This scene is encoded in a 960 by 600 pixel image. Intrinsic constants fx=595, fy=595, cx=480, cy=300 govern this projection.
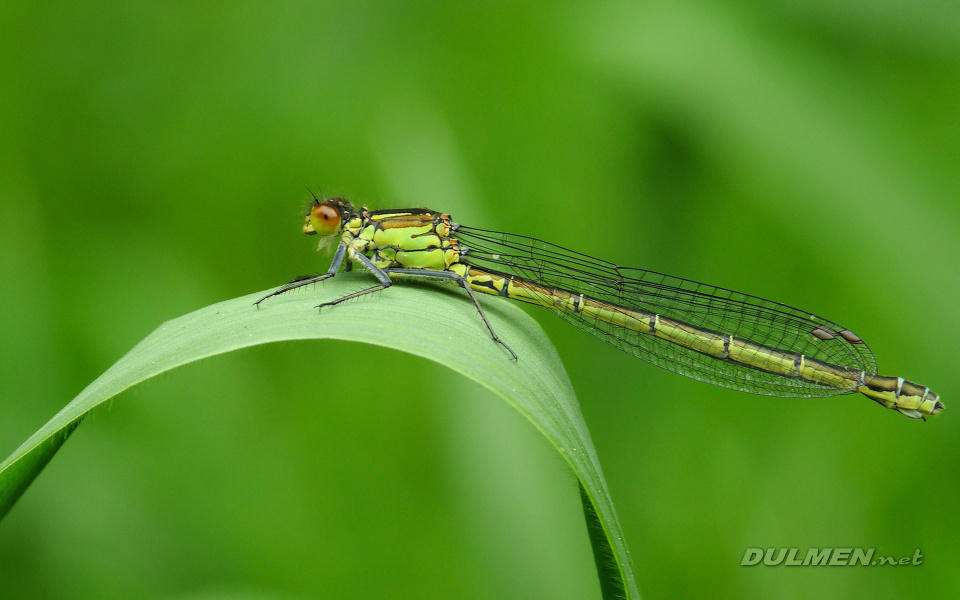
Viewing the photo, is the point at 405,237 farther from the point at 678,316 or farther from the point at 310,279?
the point at 678,316

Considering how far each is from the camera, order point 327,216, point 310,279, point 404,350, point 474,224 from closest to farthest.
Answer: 1. point 404,350
2. point 310,279
3. point 327,216
4. point 474,224

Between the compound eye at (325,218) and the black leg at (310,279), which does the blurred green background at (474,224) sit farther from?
the black leg at (310,279)

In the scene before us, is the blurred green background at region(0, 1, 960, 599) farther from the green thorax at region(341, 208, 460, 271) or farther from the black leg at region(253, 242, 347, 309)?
the black leg at region(253, 242, 347, 309)

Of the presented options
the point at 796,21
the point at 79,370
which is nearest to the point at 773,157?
the point at 796,21

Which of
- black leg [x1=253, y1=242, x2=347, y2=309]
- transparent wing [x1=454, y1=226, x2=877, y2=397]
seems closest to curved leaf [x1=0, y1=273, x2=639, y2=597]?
black leg [x1=253, y1=242, x2=347, y2=309]

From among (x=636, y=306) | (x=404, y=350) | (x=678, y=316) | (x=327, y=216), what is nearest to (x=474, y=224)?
(x=327, y=216)

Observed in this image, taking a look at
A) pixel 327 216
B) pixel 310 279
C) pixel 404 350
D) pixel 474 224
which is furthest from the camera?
pixel 474 224

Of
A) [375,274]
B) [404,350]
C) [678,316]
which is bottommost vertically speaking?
[404,350]
